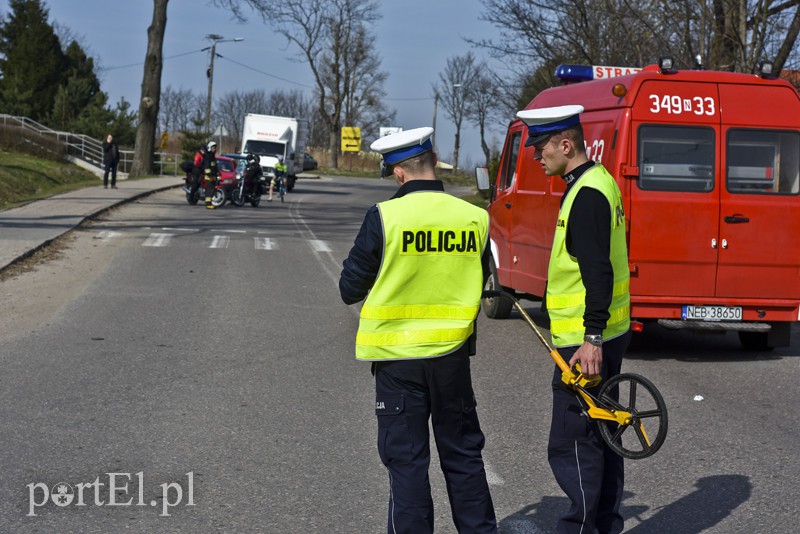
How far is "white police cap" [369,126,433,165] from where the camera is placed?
4211 millimetres

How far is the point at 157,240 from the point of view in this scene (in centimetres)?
1988

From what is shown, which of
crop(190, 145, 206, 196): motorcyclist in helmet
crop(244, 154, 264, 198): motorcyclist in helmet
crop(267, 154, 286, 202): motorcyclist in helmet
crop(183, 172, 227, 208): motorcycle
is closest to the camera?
crop(190, 145, 206, 196): motorcyclist in helmet

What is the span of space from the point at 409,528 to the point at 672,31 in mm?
20971

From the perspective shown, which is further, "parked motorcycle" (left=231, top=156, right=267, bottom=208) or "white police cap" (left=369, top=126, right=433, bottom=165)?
"parked motorcycle" (left=231, top=156, right=267, bottom=208)

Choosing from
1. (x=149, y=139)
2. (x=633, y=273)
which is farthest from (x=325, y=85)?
(x=633, y=273)

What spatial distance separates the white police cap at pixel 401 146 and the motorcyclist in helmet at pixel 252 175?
1055 inches

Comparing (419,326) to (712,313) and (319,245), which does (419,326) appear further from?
(319,245)

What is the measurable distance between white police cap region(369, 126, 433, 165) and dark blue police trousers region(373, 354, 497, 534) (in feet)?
2.57

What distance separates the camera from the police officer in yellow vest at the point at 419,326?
4160 mm

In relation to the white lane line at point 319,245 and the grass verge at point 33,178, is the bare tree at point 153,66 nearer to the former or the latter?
the grass verge at point 33,178

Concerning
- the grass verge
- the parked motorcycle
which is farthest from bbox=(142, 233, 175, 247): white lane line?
the parked motorcycle

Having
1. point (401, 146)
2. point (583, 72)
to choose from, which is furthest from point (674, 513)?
point (583, 72)

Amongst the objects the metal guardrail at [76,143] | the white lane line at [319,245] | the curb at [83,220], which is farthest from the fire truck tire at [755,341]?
the metal guardrail at [76,143]

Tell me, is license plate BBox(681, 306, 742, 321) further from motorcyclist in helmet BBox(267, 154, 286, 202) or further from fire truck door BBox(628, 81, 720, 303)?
motorcyclist in helmet BBox(267, 154, 286, 202)
